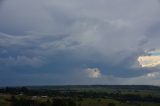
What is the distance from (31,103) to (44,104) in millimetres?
13681

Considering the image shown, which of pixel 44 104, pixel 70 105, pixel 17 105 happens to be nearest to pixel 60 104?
pixel 70 105

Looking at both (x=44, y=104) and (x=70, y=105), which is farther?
(x=44, y=104)

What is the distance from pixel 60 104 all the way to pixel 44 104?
64.8ft

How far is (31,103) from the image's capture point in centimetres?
19425

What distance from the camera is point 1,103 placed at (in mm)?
194625

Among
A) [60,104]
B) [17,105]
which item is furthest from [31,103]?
[60,104]

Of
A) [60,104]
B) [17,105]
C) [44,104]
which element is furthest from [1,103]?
[60,104]

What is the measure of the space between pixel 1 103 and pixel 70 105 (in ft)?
154

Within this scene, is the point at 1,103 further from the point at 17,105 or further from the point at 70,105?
the point at 70,105

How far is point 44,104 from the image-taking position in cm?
18312

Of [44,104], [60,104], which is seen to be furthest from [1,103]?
[60,104]

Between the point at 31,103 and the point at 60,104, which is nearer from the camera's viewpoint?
the point at 60,104

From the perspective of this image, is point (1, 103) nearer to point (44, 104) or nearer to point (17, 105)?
point (17, 105)

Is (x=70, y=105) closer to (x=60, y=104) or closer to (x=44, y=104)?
(x=60, y=104)
